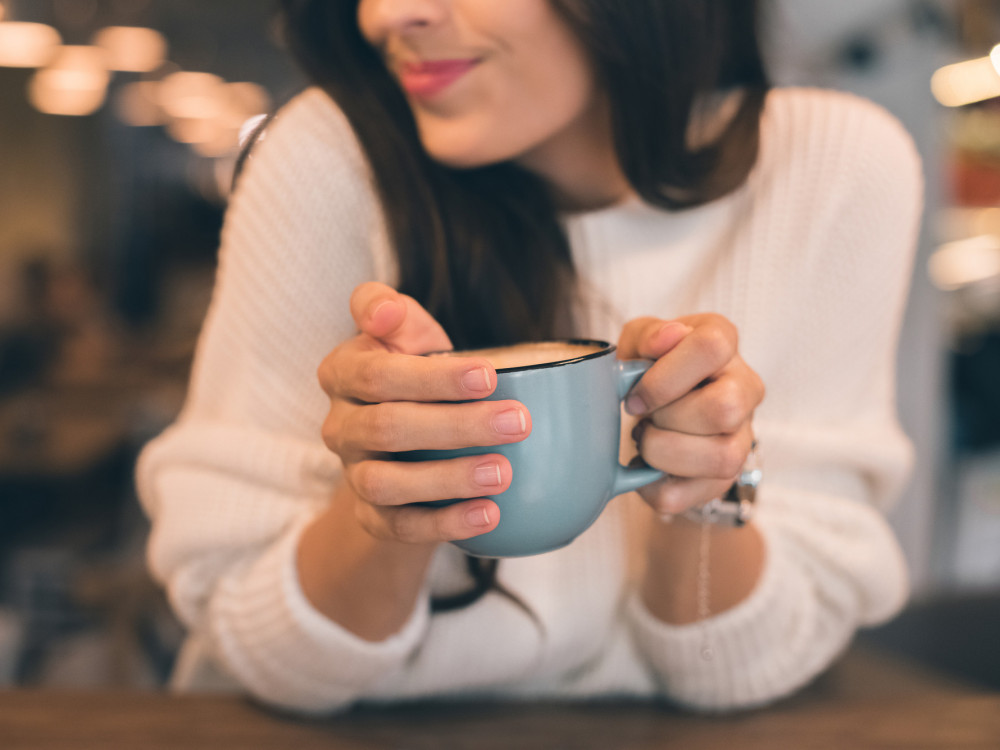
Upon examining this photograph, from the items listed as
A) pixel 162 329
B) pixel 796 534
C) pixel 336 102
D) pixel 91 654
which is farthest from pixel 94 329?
pixel 796 534

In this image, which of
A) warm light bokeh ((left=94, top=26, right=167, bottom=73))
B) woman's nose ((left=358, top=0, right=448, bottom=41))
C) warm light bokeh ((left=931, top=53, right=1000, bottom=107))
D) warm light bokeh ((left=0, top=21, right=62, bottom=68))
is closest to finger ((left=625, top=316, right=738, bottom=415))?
woman's nose ((left=358, top=0, right=448, bottom=41))

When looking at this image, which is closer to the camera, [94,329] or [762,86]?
[762,86]

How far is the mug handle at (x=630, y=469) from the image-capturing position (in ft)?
1.24

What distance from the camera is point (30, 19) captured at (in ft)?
10.4

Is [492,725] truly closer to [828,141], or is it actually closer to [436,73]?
[436,73]

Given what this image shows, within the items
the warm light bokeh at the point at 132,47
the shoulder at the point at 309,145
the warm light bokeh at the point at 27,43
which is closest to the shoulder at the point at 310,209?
the shoulder at the point at 309,145

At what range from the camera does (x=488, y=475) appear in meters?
0.33

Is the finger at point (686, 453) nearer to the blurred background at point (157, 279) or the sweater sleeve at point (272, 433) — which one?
the sweater sleeve at point (272, 433)

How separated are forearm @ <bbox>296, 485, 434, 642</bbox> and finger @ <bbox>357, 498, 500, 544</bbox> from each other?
126 millimetres

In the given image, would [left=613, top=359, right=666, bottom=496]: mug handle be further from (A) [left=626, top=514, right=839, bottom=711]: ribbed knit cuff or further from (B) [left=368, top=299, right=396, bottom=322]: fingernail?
(A) [left=626, top=514, right=839, bottom=711]: ribbed knit cuff

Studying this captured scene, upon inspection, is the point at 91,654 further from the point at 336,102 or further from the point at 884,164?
the point at 884,164

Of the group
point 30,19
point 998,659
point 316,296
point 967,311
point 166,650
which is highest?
point 30,19

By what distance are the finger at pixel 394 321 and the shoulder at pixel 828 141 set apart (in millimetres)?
412

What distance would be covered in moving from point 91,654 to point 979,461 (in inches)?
83.5
